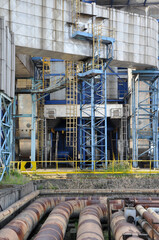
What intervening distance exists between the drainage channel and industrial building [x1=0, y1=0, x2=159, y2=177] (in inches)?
214

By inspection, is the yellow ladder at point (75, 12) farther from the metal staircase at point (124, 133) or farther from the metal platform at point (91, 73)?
the metal staircase at point (124, 133)

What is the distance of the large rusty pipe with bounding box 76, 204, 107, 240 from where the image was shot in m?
6.74

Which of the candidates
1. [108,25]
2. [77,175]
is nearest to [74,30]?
[108,25]

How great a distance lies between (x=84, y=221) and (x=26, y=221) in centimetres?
155

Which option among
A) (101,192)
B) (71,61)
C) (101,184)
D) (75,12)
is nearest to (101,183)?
(101,184)

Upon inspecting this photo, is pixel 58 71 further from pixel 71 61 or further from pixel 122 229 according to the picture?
pixel 122 229

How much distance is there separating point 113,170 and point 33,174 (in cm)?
509

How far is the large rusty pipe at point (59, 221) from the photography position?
6837 millimetres

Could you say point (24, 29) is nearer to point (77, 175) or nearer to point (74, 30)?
point (74, 30)

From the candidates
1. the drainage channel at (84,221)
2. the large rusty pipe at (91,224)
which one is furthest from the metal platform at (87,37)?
the large rusty pipe at (91,224)

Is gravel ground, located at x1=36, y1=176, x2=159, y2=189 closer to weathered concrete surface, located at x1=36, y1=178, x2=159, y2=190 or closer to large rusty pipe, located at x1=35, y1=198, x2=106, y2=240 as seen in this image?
weathered concrete surface, located at x1=36, y1=178, x2=159, y2=190

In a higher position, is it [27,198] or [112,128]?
[112,128]

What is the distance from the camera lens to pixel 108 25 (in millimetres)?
22656

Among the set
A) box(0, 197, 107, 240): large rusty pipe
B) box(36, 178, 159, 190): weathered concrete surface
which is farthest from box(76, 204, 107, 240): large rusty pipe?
box(36, 178, 159, 190): weathered concrete surface
